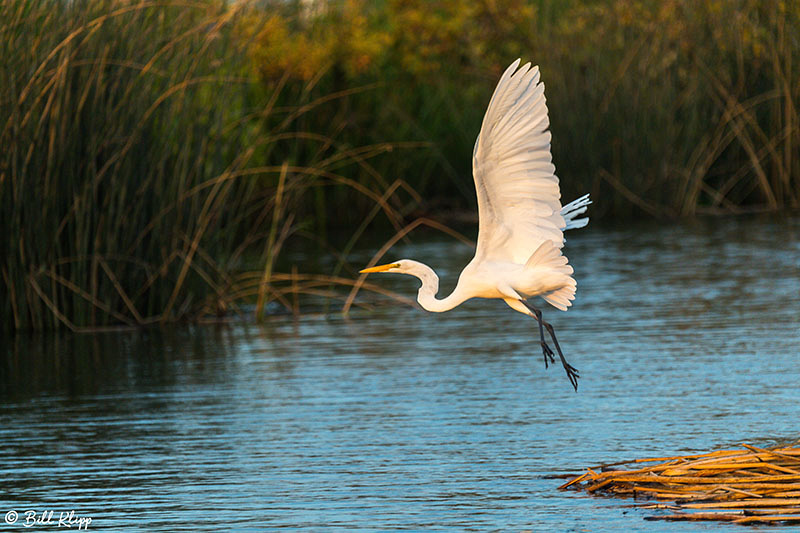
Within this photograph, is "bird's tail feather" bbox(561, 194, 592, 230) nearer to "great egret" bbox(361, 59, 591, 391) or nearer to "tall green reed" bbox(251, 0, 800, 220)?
"great egret" bbox(361, 59, 591, 391)

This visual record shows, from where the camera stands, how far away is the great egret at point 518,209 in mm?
6867

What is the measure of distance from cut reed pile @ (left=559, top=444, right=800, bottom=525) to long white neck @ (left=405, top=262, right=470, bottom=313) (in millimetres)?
1665

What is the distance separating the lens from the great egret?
6.87m

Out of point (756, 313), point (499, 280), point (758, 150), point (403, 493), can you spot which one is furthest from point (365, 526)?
point (758, 150)

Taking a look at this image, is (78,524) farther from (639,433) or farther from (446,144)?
(446,144)

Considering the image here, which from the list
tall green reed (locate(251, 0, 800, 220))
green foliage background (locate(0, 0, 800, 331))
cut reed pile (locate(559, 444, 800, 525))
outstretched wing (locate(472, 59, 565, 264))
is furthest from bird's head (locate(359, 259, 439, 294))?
tall green reed (locate(251, 0, 800, 220))

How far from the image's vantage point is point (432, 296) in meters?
7.68

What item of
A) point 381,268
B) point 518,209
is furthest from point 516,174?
point 381,268

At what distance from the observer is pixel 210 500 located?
6.39 metres

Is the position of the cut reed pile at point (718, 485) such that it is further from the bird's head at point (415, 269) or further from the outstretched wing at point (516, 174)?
→ the bird's head at point (415, 269)

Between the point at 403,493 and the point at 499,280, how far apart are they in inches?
57.3

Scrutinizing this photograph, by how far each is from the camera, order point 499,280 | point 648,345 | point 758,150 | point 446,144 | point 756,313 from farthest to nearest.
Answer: point 446,144 → point 758,150 → point 756,313 → point 648,345 → point 499,280

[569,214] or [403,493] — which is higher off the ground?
[569,214]

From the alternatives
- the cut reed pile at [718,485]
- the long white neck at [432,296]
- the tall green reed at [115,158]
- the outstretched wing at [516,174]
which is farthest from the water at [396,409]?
the outstretched wing at [516,174]
